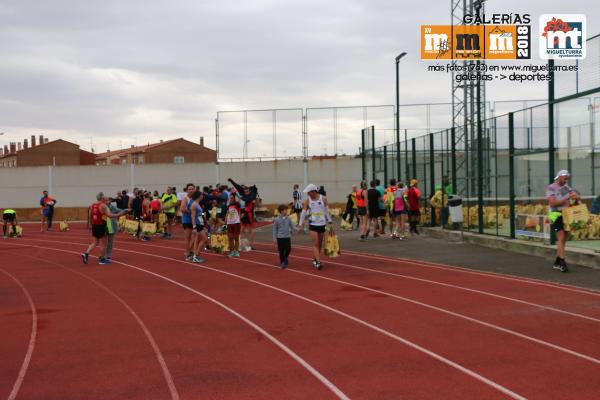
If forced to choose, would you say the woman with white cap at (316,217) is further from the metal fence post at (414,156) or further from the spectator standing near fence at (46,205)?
the spectator standing near fence at (46,205)

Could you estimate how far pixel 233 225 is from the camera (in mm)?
17484

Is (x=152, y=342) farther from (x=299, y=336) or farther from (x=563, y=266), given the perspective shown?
(x=563, y=266)

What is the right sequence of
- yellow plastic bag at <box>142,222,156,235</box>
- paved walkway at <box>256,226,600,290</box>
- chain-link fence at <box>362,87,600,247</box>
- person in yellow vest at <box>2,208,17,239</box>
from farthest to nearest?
person in yellow vest at <box>2,208,17,239</box> → yellow plastic bag at <box>142,222,156,235</box> → chain-link fence at <box>362,87,600,247</box> → paved walkway at <box>256,226,600,290</box>

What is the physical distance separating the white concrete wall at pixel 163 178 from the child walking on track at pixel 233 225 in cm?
2468

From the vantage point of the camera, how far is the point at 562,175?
41.1 feet

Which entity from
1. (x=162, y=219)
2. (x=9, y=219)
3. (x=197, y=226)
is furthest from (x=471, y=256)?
(x=9, y=219)

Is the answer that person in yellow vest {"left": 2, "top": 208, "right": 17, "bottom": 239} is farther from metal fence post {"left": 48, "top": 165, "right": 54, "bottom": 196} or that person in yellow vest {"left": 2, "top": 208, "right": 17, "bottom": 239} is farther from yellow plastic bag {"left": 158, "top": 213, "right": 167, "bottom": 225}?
metal fence post {"left": 48, "top": 165, "right": 54, "bottom": 196}

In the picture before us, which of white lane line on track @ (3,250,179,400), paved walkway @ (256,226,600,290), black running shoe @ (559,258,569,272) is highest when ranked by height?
black running shoe @ (559,258,569,272)

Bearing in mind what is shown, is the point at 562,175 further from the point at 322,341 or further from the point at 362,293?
the point at 322,341

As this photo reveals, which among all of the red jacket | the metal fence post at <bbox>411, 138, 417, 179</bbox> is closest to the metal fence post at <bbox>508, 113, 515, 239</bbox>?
the red jacket

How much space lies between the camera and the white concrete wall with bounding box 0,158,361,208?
42719 millimetres

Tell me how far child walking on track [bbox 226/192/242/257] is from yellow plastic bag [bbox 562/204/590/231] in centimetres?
794

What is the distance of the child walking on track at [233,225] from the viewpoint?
57.3 feet

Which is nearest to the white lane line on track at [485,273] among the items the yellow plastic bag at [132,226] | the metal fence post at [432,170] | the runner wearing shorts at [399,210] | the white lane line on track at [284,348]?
the runner wearing shorts at [399,210]
